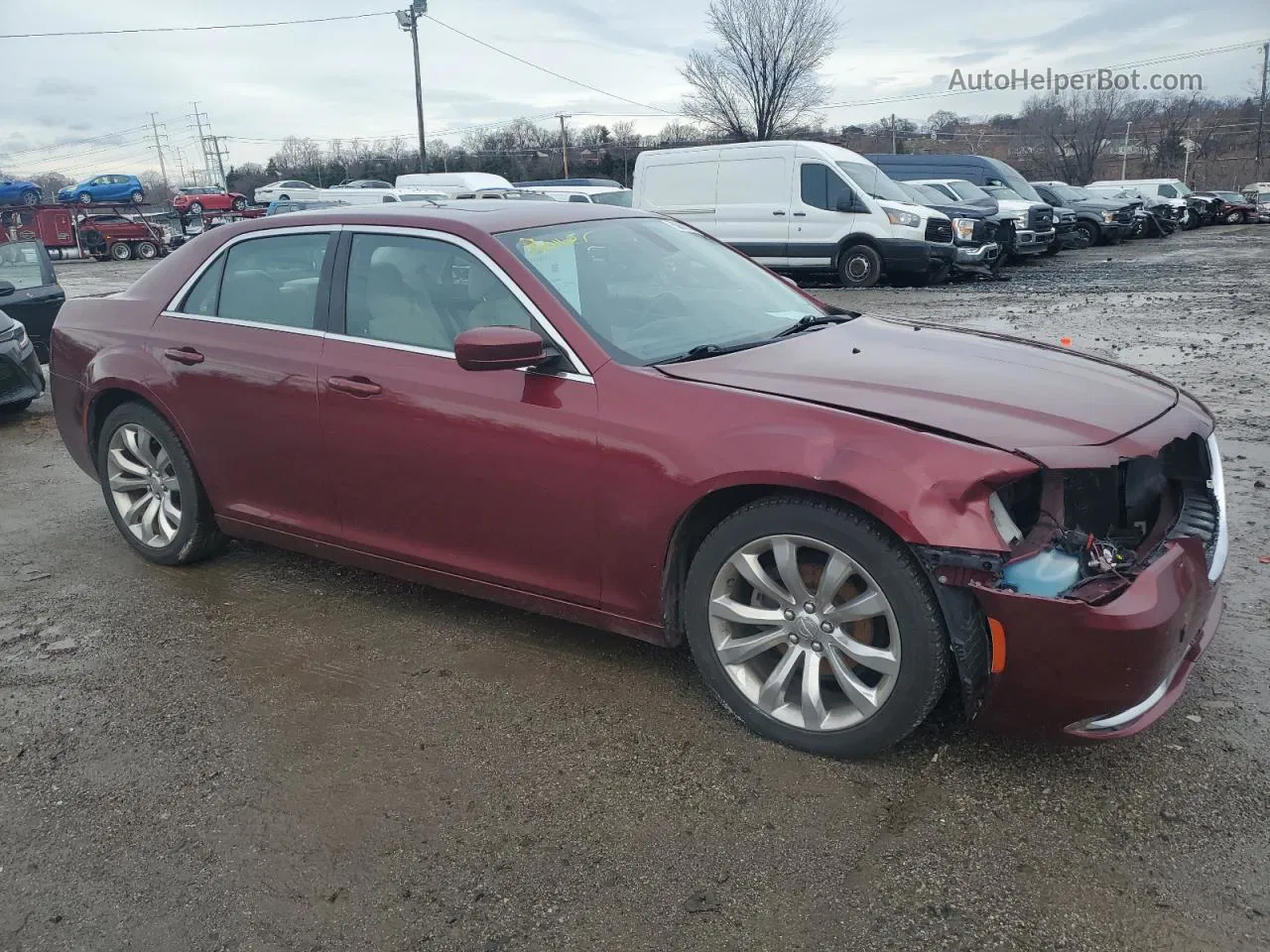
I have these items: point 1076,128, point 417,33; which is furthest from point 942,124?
point 417,33

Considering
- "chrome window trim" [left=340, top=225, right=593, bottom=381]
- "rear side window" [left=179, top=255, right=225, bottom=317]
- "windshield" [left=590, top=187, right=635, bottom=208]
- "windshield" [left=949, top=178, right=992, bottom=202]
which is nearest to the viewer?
"chrome window trim" [left=340, top=225, right=593, bottom=381]

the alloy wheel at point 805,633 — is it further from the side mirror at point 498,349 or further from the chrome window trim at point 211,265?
the chrome window trim at point 211,265

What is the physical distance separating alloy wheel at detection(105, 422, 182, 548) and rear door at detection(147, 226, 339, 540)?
0.30 metres

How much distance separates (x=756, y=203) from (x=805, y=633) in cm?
1490

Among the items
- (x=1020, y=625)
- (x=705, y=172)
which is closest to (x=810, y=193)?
(x=705, y=172)

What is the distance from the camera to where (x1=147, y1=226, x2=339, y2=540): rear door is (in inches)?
155

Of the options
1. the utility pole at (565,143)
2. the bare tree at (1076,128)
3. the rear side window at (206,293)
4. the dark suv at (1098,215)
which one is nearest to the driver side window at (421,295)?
the rear side window at (206,293)

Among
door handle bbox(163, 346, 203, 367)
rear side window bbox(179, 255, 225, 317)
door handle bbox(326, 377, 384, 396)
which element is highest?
rear side window bbox(179, 255, 225, 317)

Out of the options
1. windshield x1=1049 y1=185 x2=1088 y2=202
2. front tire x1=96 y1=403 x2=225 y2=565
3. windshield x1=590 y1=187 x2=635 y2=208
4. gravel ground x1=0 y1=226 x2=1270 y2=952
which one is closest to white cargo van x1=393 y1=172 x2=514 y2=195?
windshield x1=590 y1=187 x2=635 y2=208

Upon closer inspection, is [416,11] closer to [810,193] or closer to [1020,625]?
[810,193]

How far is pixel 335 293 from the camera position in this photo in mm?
3912

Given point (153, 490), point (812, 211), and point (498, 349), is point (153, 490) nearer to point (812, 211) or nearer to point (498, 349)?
point (498, 349)

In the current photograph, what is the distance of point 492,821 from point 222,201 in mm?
50871

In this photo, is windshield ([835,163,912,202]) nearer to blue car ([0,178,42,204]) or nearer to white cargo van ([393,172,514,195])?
white cargo van ([393,172,514,195])
